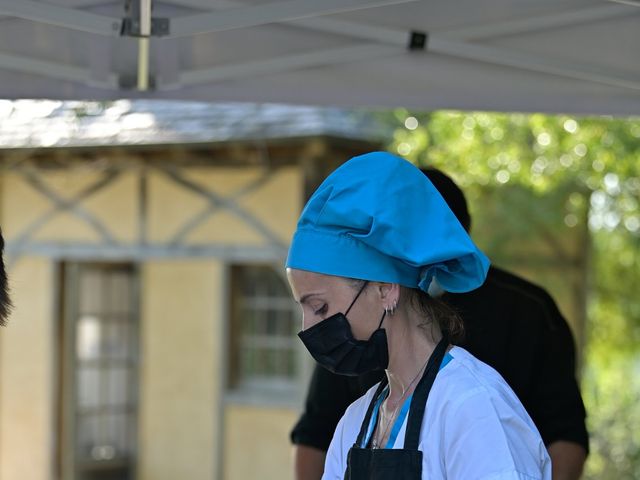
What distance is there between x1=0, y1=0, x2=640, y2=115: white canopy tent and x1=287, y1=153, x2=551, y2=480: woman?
1.03m

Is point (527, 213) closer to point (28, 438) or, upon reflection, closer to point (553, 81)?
point (28, 438)

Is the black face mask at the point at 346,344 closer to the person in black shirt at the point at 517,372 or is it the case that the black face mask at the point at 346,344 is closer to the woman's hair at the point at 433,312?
the woman's hair at the point at 433,312

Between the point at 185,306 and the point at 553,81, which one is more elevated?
the point at 553,81

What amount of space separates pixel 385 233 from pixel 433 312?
223 mm

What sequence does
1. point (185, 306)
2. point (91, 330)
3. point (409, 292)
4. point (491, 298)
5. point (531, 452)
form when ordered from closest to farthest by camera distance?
point (531, 452)
point (409, 292)
point (491, 298)
point (185, 306)
point (91, 330)

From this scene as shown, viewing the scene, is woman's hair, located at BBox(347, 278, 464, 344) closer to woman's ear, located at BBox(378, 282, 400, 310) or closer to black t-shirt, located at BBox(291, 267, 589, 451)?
woman's ear, located at BBox(378, 282, 400, 310)

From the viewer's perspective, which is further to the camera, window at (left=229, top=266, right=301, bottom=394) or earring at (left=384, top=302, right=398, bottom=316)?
window at (left=229, top=266, right=301, bottom=394)

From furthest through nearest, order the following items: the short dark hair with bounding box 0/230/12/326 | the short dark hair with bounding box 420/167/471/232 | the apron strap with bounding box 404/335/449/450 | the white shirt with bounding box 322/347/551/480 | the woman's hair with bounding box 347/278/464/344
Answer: the short dark hair with bounding box 420/167/471/232 → the short dark hair with bounding box 0/230/12/326 → the woman's hair with bounding box 347/278/464/344 → the apron strap with bounding box 404/335/449/450 → the white shirt with bounding box 322/347/551/480

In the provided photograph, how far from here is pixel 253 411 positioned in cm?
1002

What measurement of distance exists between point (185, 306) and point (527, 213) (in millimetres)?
3225

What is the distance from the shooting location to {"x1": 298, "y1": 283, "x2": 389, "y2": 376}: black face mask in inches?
73.7

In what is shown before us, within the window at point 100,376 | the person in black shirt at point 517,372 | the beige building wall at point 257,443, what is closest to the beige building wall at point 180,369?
the beige building wall at point 257,443

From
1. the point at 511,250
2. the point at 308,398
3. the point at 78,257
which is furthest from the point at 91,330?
the point at 308,398

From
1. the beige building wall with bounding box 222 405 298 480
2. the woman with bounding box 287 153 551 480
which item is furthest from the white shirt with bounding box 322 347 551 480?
the beige building wall with bounding box 222 405 298 480
